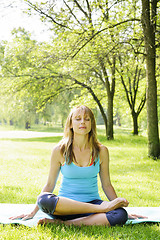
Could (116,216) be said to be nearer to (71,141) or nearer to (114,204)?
(114,204)

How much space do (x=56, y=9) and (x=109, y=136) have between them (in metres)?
8.82

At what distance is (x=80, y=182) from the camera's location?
327 cm

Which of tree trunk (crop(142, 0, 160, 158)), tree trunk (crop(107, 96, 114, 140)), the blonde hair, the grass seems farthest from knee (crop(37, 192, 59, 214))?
tree trunk (crop(107, 96, 114, 140))

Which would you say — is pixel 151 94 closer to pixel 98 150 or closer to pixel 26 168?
pixel 26 168

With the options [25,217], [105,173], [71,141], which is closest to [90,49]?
[71,141]

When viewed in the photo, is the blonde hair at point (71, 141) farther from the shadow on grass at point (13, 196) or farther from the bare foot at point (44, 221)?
the shadow on grass at point (13, 196)

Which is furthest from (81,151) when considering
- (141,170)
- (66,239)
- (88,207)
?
(141,170)

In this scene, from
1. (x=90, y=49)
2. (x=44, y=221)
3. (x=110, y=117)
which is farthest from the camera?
(x=110, y=117)

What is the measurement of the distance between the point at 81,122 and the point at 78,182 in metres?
0.70

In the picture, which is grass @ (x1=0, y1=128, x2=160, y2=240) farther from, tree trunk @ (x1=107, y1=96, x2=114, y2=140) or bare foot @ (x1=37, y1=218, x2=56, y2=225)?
tree trunk @ (x1=107, y1=96, x2=114, y2=140)

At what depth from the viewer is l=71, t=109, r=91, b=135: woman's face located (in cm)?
335

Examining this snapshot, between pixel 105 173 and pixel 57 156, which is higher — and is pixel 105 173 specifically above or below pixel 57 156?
below

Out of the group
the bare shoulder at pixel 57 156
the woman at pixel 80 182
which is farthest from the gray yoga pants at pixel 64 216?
the bare shoulder at pixel 57 156

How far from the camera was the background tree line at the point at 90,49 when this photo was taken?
9031mm
